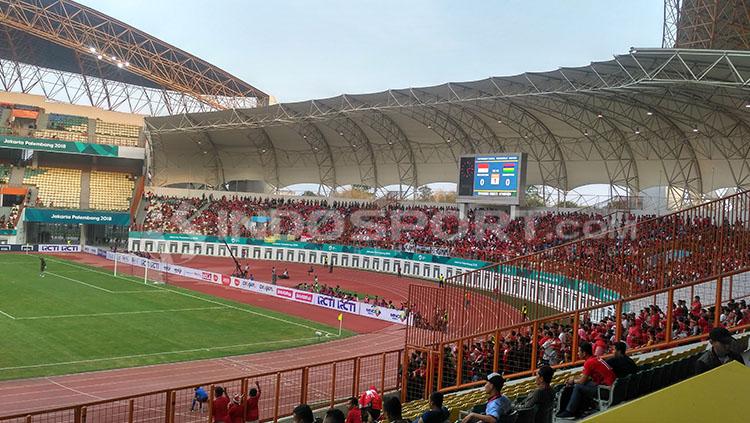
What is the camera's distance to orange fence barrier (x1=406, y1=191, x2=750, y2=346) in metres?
13.8

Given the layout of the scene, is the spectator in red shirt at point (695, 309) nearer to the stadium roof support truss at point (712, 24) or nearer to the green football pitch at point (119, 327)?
the green football pitch at point (119, 327)

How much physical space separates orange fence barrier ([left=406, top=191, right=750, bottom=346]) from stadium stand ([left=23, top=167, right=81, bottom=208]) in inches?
2030

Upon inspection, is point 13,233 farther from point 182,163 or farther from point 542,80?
point 542,80

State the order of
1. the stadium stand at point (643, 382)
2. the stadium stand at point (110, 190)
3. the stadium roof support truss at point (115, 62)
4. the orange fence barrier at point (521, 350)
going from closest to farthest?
the stadium stand at point (643, 382) → the orange fence barrier at point (521, 350) → the stadium roof support truss at point (115, 62) → the stadium stand at point (110, 190)

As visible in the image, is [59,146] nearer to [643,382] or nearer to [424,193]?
[424,193]

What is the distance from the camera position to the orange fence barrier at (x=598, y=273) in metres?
13.8

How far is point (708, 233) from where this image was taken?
46.5 feet

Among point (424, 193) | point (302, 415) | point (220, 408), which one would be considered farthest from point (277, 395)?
point (424, 193)

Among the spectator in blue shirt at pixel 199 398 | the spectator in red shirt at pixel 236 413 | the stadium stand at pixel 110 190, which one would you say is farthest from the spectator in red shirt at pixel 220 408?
the stadium stand at pixel 110 190

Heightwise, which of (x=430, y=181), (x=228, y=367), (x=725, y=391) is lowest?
(x=228, y=367)

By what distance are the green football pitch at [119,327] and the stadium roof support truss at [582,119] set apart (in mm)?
17160

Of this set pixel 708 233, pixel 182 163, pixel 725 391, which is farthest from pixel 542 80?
pixel 182 163

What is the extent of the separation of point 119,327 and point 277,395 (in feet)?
49.4

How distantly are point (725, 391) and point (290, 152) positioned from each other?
60955 mm
